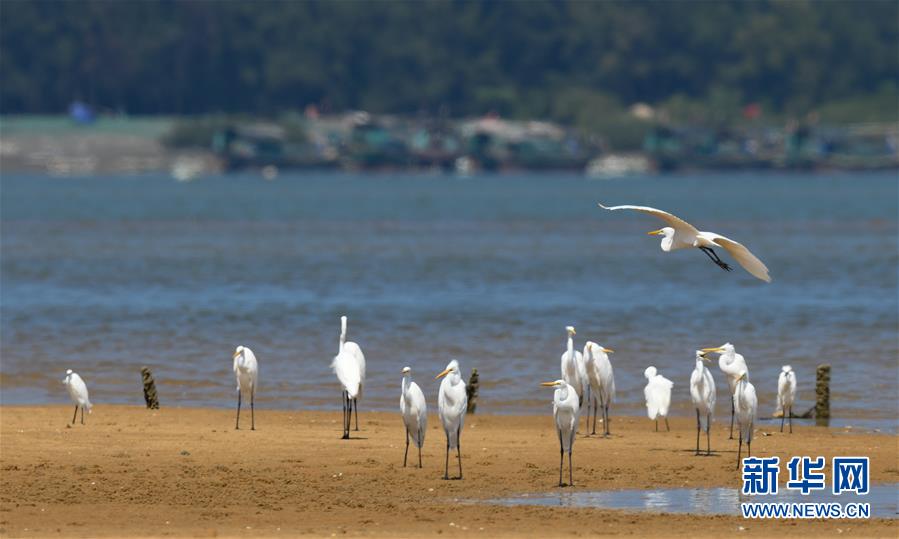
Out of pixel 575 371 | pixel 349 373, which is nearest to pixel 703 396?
pixel 575 371

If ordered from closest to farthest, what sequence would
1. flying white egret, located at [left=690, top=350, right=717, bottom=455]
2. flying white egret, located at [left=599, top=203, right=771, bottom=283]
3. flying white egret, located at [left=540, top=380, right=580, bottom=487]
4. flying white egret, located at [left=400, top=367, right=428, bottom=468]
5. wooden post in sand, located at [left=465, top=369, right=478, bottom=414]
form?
flying white egret, located at [left=599, top=203, right=771, bottom=283]
flying white egret, located at [left=540, top=380, right=580, bottom=487]
flying white egret, located at [left=400, top=367, right=428, bottom=468]
flying white egret, located at [left=690, top=350, right=717, bottom=455]
wooden post in sand, located at [left=465, top=369, right=478, bottom=414]

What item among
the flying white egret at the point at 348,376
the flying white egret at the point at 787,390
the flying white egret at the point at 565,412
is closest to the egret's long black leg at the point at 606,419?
the flying white egret at the point at 787,390

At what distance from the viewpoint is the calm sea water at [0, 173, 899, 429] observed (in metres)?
32.7

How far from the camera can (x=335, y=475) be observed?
21.4 m

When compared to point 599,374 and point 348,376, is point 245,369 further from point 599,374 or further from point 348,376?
point 599,374

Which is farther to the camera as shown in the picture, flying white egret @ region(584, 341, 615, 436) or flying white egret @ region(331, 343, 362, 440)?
flying white egret @ region(584, 341, 615, 436)

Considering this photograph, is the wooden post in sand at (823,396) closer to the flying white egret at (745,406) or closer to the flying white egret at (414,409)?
the flying white egret at (745,406)

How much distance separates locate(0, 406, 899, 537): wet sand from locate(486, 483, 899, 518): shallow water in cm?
34

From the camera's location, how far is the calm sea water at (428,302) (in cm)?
3269

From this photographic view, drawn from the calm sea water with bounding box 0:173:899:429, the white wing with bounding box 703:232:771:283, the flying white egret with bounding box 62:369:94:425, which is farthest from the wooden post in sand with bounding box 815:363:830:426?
the flying white egret with bounding box 62:369:94:425

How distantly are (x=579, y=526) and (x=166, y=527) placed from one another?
156 inches

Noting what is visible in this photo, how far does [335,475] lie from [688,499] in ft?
12.9

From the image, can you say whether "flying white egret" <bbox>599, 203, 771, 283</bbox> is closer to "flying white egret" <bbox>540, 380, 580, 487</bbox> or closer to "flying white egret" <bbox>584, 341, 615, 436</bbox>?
"flying white egret" <bbox>540, 380, 580, 487</bbox>

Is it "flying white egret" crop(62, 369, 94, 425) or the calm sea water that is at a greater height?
the calm sea water
